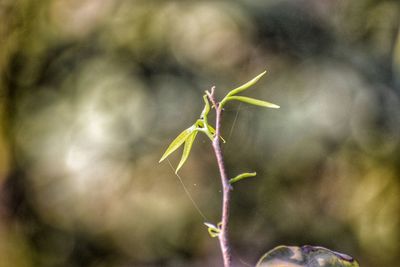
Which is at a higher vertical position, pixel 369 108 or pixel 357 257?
pixel 369 108

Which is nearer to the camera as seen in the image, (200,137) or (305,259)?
(305,259)

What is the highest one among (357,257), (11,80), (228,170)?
(11,80)

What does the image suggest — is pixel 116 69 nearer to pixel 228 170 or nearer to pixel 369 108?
pixel 228 170

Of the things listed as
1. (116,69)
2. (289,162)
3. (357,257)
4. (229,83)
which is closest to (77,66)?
(116,69)

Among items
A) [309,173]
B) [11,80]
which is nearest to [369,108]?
[309,173]
